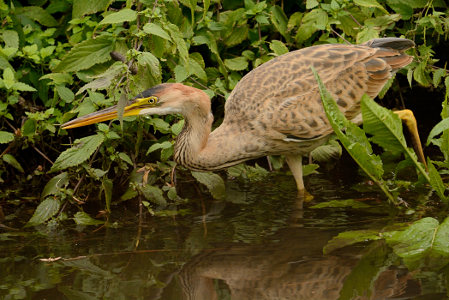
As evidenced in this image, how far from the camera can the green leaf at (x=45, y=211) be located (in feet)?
18.1

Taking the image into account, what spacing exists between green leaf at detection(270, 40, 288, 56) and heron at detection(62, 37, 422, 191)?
0.23 meters

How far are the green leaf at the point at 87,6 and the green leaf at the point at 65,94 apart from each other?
64 cm

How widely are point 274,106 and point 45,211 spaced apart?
1934 mm

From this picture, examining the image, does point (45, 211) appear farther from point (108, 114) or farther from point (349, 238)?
point (349, 238)

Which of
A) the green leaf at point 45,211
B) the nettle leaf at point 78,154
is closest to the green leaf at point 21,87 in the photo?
the nettle leaf at point 78,154

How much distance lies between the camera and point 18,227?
224 inches

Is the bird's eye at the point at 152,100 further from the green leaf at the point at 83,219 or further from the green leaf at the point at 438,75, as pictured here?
the green leaf at the point at 438,75

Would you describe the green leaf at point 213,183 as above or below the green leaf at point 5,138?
below

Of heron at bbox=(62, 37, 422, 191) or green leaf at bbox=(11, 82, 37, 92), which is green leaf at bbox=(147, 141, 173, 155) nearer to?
heron at bbox=(62, 37, 422, 191)

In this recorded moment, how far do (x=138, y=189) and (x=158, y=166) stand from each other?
1.04 feet

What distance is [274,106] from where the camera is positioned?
5.99m

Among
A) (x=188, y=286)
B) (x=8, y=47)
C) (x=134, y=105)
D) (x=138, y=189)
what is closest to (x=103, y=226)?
(x=138, y=189)

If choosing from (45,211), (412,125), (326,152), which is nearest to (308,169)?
(326,152)

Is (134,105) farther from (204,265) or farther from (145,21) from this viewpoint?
(204,265)
